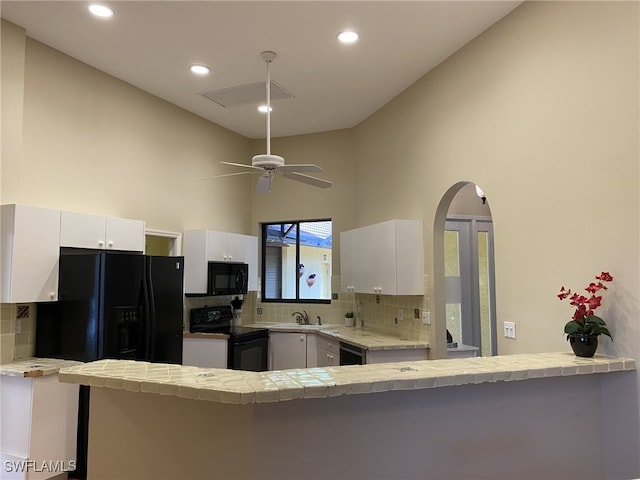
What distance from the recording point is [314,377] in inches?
78.0

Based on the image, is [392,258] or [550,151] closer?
[550,151]

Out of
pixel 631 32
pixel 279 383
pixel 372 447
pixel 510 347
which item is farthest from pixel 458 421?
pixel 631 32

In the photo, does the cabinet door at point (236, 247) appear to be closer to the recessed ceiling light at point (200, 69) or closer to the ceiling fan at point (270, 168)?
the ceiling fan at point (270, 168)

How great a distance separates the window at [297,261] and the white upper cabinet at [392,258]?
1285 mm

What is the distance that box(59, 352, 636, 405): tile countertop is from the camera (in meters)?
1.79

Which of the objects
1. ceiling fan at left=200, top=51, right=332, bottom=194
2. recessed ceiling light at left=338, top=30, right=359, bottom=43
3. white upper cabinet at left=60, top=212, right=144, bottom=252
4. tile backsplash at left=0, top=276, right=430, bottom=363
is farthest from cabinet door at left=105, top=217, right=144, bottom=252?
recessed ceiling light at left=338, top=30, right=359, bottom=43

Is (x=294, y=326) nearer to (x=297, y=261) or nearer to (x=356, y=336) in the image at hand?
(x=297, y=261)

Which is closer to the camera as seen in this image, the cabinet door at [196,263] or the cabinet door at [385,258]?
the cabinet door at [385,258]

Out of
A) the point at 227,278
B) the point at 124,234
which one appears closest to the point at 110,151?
the point at 124,234

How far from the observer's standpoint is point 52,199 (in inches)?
149

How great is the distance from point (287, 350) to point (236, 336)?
80 cm

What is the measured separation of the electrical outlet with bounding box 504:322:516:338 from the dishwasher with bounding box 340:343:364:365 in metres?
1.46

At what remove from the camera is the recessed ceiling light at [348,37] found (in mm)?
3572

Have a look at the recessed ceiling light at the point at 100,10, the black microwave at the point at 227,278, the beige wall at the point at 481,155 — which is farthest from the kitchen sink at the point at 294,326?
the recessed ceiling light at the point at 100,10
